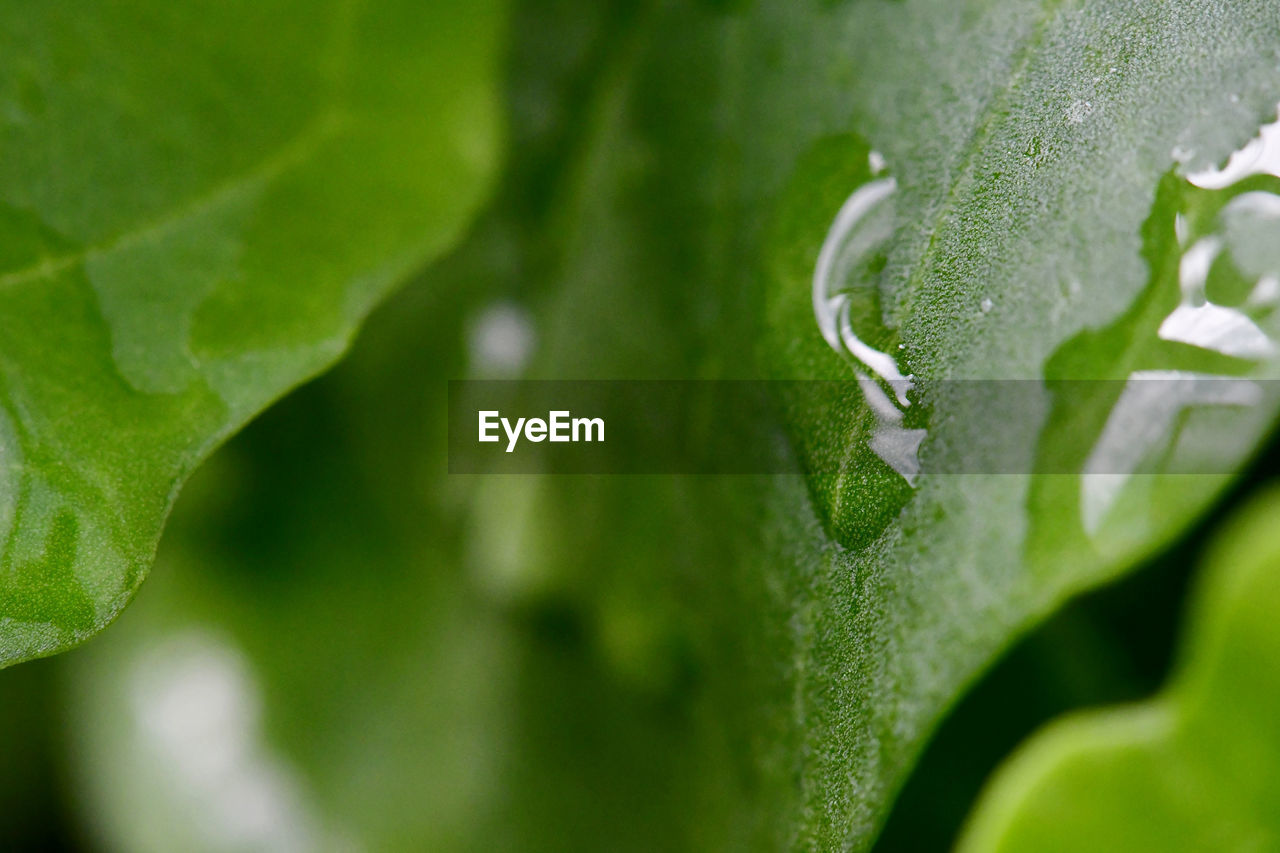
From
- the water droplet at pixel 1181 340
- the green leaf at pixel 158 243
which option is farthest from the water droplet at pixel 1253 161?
the green leaf at pixel 158 243

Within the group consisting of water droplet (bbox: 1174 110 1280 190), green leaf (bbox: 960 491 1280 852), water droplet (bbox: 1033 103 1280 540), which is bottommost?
green leaf (bbox: 960 491 1280 852)

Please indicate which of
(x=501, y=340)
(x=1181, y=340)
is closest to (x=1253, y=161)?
(x=1181, y=340)

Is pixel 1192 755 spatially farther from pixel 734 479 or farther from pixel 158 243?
pixel 158 243

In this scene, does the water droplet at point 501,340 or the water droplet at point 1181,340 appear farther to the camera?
the water droplet at point 501,340

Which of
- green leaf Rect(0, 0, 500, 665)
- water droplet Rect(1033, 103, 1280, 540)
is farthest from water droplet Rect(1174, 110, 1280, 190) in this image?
green leaf Rect(0, 0, 500, 665)

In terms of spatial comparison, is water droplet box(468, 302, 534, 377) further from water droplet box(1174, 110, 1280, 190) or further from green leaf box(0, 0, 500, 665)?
water droplet box(1174, 110, 1280, 190)

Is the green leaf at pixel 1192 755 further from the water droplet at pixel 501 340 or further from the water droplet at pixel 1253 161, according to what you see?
the water droplet at pixel 501 340
